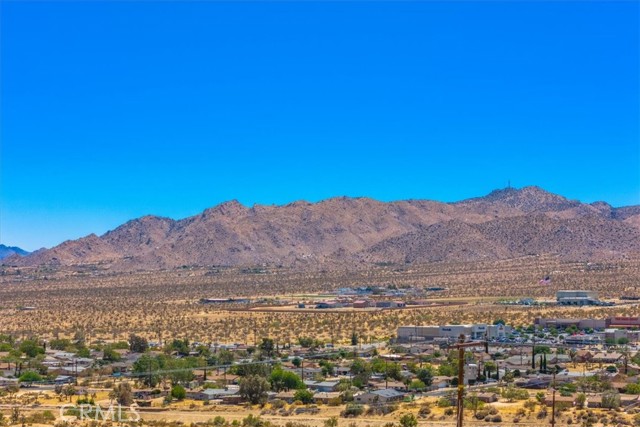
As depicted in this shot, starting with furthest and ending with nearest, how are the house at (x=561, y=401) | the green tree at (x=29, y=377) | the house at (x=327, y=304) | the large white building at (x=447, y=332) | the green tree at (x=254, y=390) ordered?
the house at (x=327, y=304)
the large white building at (x=447, y=332)
the green tree at (x=29, y=377)
the green tree at (x=254, y=390)
the house at (x=561, y=401)

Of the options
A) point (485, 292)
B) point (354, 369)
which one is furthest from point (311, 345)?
point (485, 292)

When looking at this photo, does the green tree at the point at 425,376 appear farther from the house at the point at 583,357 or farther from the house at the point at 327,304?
the house at the point at 327,304

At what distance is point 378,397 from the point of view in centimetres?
5247

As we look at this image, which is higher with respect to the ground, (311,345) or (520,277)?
(520,277)

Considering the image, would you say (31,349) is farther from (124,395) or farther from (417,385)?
(417,385)

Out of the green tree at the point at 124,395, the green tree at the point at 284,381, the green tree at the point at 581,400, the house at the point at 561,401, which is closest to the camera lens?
the house at the point at 561,401

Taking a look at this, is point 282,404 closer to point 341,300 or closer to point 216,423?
point 216,423

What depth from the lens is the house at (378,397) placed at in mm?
52325

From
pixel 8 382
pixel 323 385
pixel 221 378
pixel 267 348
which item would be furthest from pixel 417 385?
pixel 8 382

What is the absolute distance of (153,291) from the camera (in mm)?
167000

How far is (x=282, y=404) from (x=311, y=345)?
84.0 feet

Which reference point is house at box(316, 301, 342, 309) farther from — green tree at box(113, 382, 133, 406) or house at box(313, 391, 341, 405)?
green tree at box(113, 382, 133, 406)

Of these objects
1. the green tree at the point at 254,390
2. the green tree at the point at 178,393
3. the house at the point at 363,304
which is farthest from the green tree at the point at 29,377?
the house at the point at 363,304

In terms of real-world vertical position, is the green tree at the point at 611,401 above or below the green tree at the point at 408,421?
above
